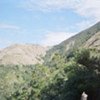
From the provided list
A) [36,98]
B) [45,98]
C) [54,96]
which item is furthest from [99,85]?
[36,98]

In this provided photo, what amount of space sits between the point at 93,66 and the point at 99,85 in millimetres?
3058

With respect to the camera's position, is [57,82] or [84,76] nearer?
[84,76]

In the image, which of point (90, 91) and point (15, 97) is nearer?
point (90, 91)

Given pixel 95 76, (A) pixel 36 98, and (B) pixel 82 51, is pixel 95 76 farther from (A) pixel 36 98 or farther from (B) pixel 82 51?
(A) pixel 36 98

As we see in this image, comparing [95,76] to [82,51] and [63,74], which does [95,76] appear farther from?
[63,74]

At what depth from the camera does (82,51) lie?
5509 cm

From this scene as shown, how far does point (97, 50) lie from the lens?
55.7 meters

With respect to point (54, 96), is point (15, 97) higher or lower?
lower

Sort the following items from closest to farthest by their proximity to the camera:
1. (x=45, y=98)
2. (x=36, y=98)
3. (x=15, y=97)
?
(x=45, y=98) → (x=36, y=98) → (x=15, y=97)

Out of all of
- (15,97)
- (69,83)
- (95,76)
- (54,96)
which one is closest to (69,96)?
(69,83)

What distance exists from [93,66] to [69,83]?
5.27 metres

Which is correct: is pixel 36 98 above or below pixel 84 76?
below

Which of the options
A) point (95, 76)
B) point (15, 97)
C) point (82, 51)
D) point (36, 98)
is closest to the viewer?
point (95, 76)

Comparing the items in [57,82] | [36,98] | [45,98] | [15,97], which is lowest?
[15,97]
